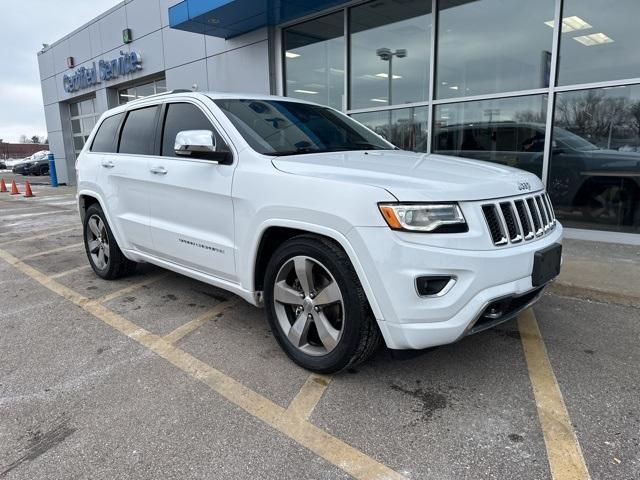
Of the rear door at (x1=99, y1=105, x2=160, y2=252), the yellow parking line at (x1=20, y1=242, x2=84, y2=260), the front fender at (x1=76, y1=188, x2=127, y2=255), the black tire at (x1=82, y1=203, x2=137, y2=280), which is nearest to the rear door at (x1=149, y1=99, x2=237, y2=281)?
the rear door at (x1=99, y1=105, x2=160, y2=252)

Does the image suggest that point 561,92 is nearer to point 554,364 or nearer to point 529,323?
point 529,323

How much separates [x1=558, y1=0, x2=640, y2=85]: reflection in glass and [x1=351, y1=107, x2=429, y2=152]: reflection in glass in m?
2.38

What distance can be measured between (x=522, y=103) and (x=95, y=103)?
1674 centimetres

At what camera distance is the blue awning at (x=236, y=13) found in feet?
29.8

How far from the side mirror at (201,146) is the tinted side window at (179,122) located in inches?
13.0

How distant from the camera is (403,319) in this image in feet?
8.25

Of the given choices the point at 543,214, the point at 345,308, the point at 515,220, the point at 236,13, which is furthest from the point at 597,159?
the point at 236,13

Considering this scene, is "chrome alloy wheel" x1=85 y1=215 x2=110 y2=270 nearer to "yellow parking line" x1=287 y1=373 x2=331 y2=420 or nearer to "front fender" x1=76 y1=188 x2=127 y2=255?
"front fender" x1=76 y1=188 x2=127 y2=255

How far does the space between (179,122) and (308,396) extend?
2522mm

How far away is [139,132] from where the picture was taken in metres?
4.48

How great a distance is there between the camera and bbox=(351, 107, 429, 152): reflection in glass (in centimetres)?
855

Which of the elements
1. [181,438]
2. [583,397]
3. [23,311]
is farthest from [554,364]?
[23,311]

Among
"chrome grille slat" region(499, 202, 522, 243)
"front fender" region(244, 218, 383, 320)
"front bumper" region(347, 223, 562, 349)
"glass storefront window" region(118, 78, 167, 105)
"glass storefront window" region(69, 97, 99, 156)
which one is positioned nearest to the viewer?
"front bumper" region(347, 223, 562, 349)

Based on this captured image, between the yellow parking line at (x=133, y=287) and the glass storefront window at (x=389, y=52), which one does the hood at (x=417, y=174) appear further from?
the glass storefront window at (x=389, y=52)
